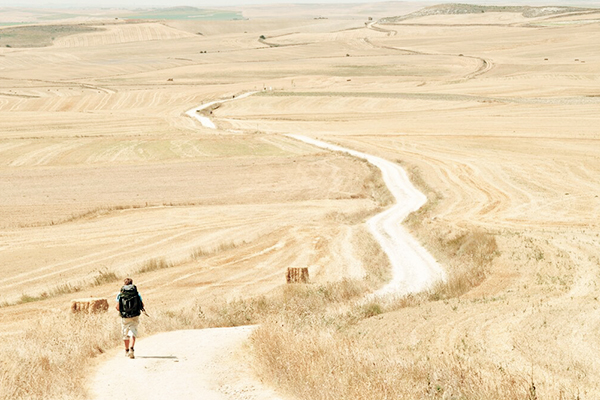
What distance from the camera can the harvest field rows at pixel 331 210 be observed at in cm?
1781

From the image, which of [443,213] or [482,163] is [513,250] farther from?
[482,163]

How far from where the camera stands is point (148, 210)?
154ft

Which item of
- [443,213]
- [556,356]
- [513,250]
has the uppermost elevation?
[556,356]

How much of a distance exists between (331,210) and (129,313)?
2965 centimetres

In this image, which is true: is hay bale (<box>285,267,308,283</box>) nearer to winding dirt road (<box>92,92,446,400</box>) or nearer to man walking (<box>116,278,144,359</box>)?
winding dirt road (<box>92,92,446,400</box>)

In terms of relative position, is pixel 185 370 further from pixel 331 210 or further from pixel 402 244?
pixel 331 210

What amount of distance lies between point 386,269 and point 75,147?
164 ft

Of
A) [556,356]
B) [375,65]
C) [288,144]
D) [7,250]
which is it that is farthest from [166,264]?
[375,65]

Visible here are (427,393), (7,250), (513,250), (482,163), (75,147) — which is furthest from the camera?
(75,147)

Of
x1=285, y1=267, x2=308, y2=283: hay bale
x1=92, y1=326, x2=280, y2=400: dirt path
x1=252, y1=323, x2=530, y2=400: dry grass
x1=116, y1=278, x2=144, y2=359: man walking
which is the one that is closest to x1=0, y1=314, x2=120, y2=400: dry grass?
x1=92, y1=326, x2=280, y2=400: dirt path

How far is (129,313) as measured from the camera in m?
17.5

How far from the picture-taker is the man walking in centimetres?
1730

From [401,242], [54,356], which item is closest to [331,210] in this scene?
[401,242]

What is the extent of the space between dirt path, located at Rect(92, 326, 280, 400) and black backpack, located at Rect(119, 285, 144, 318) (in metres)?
0.90
